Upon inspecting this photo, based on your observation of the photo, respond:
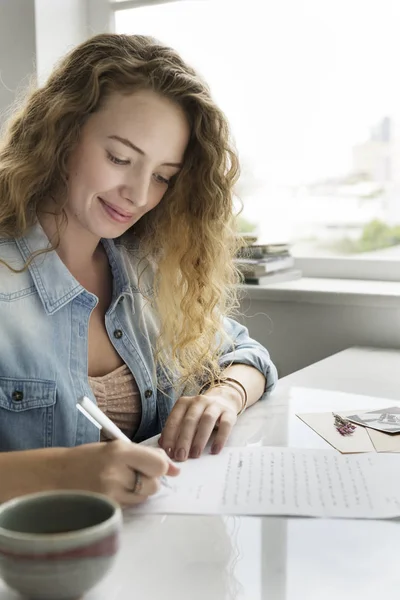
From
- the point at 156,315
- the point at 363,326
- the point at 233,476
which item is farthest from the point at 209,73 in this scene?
the point at 233,476

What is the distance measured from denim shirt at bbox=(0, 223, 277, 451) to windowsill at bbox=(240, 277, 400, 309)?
0.79 metres

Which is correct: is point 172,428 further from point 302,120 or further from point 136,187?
point 302,120

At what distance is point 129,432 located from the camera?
1427 millimetres

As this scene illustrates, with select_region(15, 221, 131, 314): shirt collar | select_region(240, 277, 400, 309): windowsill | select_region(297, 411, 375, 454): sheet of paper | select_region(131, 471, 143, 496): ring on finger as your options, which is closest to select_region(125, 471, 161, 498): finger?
select_region(131, 471, 143, 496): ring on finger

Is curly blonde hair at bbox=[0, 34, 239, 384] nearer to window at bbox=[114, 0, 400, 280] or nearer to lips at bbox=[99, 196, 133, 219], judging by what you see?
lips at bbox=[99, 196, 133, 219]

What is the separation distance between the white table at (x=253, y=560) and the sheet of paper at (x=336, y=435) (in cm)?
25

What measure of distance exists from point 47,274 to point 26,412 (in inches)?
9.1

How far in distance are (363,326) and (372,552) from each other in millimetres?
1279

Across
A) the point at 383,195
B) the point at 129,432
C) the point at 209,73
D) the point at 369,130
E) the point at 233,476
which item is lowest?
the point at 129,432

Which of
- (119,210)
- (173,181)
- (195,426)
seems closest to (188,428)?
(195,426)

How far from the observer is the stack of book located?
7.14 ft

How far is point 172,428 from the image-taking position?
3.82 ft

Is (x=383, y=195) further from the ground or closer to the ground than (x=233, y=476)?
further from the ground

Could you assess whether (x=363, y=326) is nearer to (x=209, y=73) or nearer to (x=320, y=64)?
(x=320, y=64)
